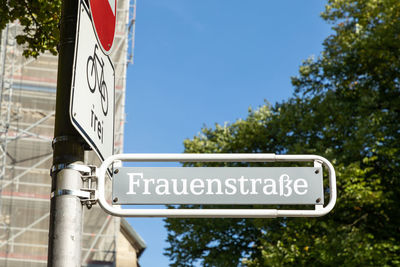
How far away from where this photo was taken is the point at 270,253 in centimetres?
1909

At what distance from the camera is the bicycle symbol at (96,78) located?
9.51 feet

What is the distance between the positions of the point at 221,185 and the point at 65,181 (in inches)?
29.8

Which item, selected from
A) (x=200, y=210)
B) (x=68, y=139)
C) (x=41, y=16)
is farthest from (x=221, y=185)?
(x=41, y=16)

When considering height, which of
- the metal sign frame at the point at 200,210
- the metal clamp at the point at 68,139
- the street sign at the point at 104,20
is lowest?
the metal sign frame at the point at 200,210

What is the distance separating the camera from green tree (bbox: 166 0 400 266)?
1864 cm

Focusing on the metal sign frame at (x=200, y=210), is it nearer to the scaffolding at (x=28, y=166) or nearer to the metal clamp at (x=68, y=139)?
the metal clamp at (x=68, y=139)

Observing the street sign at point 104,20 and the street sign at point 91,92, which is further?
the street sign at point 104,20

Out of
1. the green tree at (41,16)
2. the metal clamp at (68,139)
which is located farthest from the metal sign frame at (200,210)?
the green tree at (41,16)

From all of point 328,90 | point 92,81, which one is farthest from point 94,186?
point 328,90

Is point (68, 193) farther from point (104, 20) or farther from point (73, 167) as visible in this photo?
point (104, 20)

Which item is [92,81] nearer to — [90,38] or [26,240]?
[90,38]

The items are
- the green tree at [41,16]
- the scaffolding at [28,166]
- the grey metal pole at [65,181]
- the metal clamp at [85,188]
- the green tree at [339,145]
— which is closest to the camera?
the grey metal pole at [65,181]

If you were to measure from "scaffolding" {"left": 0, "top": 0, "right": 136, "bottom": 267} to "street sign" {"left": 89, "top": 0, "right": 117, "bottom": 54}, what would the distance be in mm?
19224

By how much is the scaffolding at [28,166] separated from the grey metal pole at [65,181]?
63.5ft
